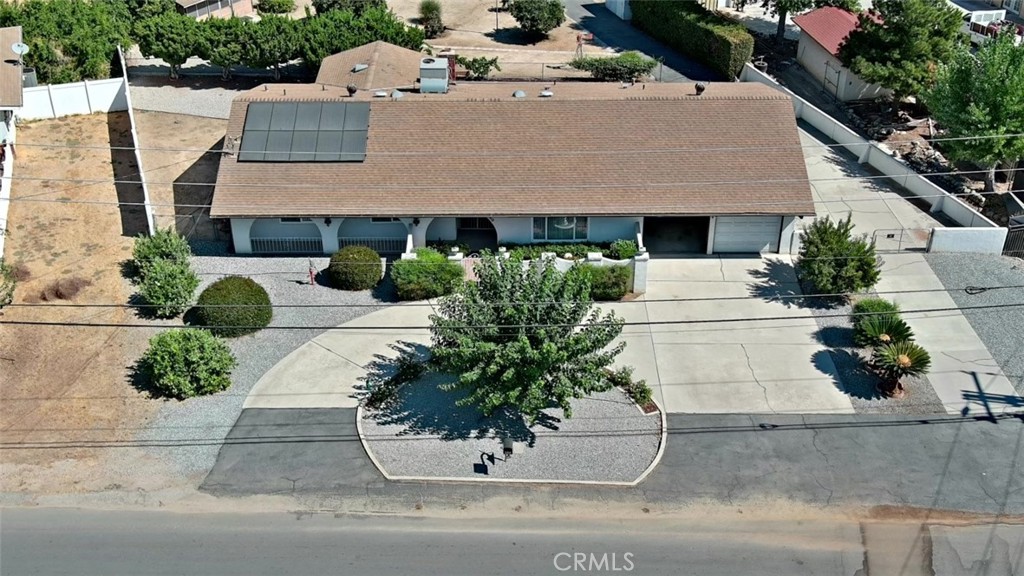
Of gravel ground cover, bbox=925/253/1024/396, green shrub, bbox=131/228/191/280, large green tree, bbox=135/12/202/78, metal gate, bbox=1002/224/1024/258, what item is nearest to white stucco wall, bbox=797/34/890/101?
metal gate, bbox=1002/224/1024/258

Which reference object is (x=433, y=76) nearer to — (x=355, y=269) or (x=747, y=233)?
(x=355, y=269)

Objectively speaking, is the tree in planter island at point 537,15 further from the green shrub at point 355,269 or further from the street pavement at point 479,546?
the street pavement at point 479,546

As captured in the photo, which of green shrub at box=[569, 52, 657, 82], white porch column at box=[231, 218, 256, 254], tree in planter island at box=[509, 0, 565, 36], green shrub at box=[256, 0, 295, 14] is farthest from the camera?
green shrub at box=[256, 0, 295, 14]

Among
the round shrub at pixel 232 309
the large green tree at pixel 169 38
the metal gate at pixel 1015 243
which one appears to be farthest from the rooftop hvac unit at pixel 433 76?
the metal gate at pixel 1015 243

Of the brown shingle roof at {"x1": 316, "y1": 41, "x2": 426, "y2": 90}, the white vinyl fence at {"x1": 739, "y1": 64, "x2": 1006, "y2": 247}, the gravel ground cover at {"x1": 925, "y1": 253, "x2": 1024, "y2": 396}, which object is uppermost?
the brown shingle roof at {"x1": 316, "y1": 41, "x2": 426, "y2": 90}

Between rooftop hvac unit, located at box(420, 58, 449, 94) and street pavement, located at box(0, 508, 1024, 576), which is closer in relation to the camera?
street pavement, located at box(0, 508, 1024, 576)

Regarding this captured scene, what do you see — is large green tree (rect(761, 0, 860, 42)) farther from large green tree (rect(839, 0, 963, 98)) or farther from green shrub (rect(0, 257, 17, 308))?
green shrub (rect(0, 257, 17, 308))

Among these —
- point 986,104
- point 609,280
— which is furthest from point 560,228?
point 986,104

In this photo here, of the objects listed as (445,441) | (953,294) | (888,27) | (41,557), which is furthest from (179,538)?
(888,27)
